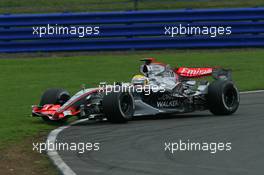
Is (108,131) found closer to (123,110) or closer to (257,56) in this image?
(123,110)

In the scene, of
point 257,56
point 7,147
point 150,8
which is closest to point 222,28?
point 257,56

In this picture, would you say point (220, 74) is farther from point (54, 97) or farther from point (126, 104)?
point (54, 97)

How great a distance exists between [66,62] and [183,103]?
9.52 m

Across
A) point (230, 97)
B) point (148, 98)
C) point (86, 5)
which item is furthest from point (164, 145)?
point (86, 5)

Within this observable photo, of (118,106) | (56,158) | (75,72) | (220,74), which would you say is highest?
(75,72)

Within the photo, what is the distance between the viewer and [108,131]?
11078 mm

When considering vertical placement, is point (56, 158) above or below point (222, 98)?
below

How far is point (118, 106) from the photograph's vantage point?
37.5ft

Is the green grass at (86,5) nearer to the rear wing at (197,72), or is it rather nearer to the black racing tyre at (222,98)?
the rear wing at (197,72)

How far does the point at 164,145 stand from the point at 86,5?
52.3 ft

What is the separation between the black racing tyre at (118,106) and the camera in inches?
448

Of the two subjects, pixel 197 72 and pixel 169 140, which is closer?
pixel 169 140

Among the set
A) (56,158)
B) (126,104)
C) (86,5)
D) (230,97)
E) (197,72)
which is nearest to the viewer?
(56,158)

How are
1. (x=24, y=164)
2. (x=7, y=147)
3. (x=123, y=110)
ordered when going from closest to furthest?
(x=24, y=164), (x=7, y=147), (x=123, y=110)
